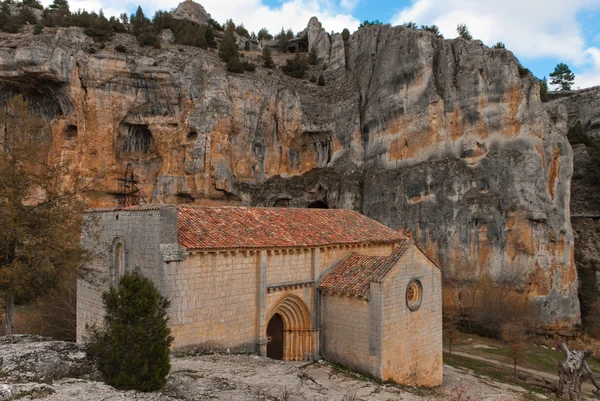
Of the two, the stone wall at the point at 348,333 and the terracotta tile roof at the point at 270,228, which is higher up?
the terracotta tile roof at the point at 270,228

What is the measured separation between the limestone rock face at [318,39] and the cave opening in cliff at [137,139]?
77.0ft

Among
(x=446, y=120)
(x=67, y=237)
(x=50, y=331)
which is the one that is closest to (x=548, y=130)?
(x=446, y=120)

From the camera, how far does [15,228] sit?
12.1m

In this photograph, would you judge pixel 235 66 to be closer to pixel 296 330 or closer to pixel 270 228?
pixel 270 228

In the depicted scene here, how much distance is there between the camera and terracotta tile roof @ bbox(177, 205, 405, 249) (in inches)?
572

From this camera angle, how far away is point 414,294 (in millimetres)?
16312

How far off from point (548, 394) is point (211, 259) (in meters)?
15.0

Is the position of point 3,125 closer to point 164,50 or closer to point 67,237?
point 67,237

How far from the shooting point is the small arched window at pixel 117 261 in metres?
14.8

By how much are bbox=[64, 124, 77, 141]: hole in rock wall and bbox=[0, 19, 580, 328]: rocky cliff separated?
0.09 m

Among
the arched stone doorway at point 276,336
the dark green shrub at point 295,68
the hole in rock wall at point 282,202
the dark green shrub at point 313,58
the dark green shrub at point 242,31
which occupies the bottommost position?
the arched stone doorway at point 276,336

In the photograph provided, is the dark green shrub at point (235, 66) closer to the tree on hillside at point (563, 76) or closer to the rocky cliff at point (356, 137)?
the rocky cliff at point (356, 137)

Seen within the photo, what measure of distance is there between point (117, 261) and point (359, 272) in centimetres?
916

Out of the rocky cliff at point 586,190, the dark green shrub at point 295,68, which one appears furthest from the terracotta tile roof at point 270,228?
the dark green shrub at point 295,68
